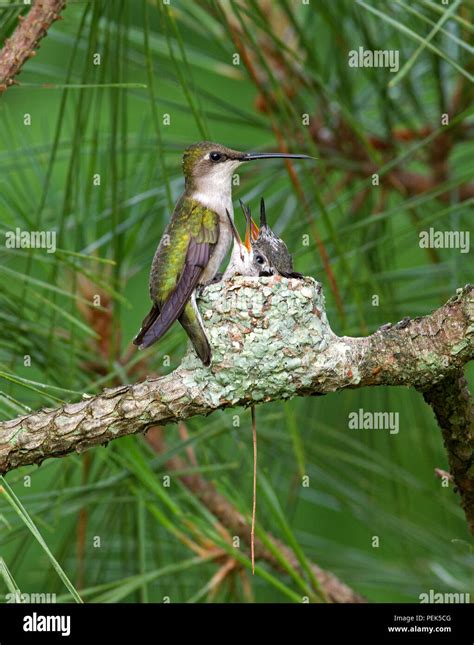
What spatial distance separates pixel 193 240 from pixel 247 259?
16cm

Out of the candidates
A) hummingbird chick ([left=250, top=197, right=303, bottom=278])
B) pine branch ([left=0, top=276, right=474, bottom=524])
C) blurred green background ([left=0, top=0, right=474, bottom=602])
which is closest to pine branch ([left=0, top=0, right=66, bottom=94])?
blurred green background ([left=0, top=0, right=474, bottom=602])

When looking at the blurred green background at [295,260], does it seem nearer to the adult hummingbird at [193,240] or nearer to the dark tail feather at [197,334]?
the adult hummingbird at [193,240]

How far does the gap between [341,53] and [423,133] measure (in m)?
0.36

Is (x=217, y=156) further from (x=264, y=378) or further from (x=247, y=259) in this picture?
(x=264, y=378)

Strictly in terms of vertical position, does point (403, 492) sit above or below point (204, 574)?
above

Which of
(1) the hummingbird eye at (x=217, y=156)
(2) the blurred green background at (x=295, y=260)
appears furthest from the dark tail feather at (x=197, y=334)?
(1) the hummingbird eye at (x=217, y=156)

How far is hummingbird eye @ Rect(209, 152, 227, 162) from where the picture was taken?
8.70 ft

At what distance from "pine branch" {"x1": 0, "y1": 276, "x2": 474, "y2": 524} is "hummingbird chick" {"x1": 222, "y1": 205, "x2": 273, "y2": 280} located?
58cm

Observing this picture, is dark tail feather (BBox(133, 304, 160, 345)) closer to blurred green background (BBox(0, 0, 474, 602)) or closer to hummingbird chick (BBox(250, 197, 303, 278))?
blurred green background (BBox(0, 0, 474, 602))

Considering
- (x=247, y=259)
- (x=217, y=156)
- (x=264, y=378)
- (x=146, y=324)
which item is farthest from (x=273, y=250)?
Answer: (x=264, y=378)

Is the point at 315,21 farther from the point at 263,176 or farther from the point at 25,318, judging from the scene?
the point at 25,318
